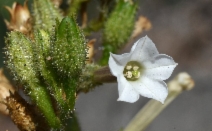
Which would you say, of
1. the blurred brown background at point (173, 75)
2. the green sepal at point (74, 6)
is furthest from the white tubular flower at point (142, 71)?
the blurred brown background at point (173, 75)

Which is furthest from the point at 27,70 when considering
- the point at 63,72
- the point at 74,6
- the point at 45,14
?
the point at 74,6

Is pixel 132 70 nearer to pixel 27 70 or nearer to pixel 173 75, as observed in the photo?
pixel 27 70

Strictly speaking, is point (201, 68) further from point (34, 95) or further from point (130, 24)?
point (34, 95)

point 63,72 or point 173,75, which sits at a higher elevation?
point 173,75

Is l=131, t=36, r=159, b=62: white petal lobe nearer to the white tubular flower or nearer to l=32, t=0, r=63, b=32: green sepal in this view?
the white tubular flower

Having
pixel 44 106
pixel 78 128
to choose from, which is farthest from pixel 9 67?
pixel 78 128

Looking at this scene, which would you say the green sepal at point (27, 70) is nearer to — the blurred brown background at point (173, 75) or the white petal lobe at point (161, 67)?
the white petal lobe at point (161, 67)
